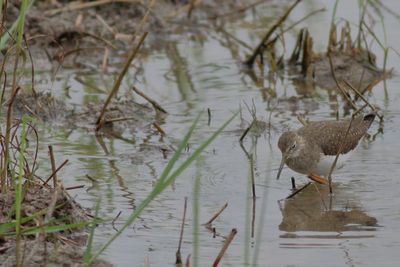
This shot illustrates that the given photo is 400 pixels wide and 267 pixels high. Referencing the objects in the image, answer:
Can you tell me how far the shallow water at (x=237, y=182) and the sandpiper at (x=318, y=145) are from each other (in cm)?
15

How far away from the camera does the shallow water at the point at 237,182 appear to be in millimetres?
6270

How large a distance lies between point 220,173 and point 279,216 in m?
1.16

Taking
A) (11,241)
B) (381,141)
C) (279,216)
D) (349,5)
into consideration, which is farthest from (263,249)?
(349,5)

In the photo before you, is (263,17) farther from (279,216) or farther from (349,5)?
(279,216)

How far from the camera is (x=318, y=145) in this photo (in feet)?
27.9

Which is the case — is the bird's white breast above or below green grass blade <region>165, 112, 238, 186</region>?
below

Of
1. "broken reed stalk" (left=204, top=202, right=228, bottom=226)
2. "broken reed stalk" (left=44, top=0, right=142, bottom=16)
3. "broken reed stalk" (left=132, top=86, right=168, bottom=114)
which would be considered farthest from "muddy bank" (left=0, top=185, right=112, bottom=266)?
"broken reed stalk" (left=44, top=0, right=142, bottom=16)

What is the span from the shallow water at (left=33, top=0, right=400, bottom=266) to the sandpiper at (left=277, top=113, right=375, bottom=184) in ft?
0.48

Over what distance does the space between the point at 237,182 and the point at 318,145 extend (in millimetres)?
991

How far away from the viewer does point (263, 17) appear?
46.4 ft

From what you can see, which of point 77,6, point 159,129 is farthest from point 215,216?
point 77,6

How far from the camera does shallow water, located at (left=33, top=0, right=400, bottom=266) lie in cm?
627

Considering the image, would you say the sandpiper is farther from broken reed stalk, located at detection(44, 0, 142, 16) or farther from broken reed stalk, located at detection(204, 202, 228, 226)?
broken reed stalk, located at detection(44, 0, 142, 16)

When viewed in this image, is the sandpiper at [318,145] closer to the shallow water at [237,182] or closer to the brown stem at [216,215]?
the shallow water at [237,182]
